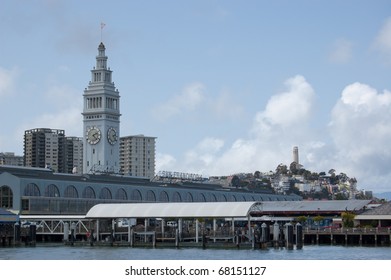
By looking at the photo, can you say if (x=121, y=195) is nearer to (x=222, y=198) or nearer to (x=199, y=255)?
(x=222, y=198)

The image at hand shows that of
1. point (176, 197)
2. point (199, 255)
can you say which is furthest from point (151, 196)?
point (199, 255)

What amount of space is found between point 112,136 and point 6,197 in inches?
2195

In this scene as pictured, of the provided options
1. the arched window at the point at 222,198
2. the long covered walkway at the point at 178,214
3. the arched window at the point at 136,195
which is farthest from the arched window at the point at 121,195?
the long covered walkway at the point at 178,214

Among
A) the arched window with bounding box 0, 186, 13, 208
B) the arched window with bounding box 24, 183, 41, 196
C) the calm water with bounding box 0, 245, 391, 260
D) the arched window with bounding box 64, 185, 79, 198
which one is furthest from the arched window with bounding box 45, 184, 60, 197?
the calm water with bounding box 0, 245, 391, 260

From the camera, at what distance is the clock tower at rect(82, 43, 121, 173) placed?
489 ft

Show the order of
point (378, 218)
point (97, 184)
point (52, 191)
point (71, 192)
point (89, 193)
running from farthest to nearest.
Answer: point (97, 184) → point (89, 193) → point (71, 192) → point (52, 191) → point (378, 218)

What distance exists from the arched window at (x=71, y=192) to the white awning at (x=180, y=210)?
30.1m

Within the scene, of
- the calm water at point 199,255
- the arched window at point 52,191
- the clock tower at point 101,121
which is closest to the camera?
the calm water at point 199,255

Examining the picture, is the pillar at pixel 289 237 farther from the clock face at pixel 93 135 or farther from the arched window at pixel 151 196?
the clock face at pixel 93 135

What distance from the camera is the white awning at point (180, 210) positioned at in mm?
66375

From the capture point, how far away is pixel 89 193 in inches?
4210
